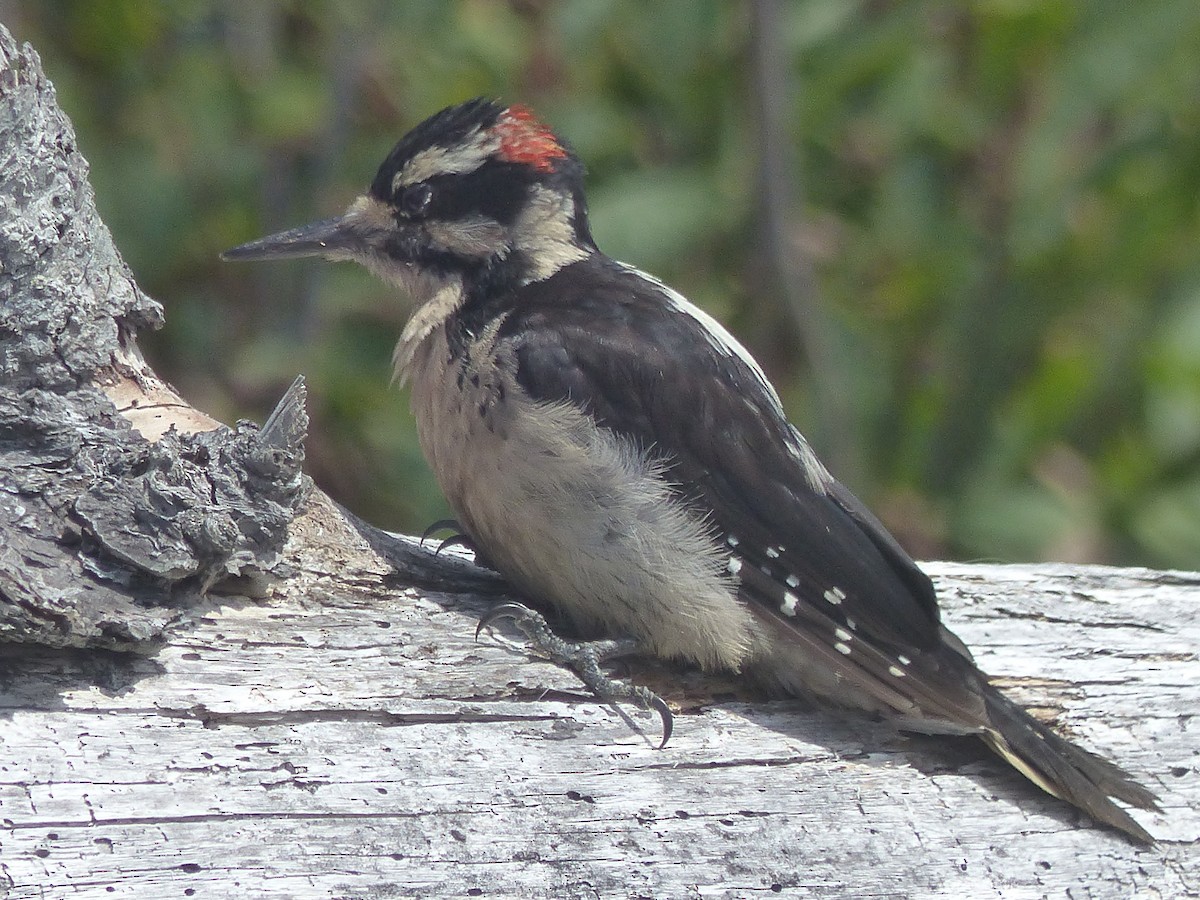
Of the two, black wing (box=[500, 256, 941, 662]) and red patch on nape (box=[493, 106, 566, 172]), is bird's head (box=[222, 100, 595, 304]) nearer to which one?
red patch on nape (box=[493, 106, 566, 172])

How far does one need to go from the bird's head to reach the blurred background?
1.24 m

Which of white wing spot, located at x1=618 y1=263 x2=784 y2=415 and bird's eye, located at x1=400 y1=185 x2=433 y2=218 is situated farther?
bird's eye, located at x1=400 y1=185 x2=433 y2=218

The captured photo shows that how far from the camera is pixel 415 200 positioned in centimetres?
344

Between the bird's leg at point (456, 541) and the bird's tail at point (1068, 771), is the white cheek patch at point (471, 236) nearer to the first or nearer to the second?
the bird's leg at point (456, 541)

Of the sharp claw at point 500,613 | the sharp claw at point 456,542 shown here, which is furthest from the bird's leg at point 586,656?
the sharp claw at point 456,542

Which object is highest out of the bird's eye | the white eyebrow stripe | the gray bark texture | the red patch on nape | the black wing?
the red patch on nape

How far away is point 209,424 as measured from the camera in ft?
9.30

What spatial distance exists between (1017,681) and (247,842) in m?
1.62

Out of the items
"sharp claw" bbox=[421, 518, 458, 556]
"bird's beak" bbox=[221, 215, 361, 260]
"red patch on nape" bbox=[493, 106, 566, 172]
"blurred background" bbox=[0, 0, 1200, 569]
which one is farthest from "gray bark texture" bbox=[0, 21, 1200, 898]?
"blurred background" bbox=[0, 0, 1200, 569]

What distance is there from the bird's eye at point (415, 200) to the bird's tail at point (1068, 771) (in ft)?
5.40

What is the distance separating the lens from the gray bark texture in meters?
2.23

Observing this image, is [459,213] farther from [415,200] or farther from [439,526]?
[439,526]

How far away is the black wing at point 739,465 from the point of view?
2939 mm

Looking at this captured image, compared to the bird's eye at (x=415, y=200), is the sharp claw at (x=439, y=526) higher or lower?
lower
